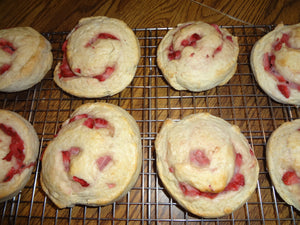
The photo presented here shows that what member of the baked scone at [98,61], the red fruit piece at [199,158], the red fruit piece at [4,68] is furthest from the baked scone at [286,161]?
the red fruit piece at [4,68]

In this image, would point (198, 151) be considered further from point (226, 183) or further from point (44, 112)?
point (44, 112)

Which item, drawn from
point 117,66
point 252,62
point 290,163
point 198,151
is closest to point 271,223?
point 290,163

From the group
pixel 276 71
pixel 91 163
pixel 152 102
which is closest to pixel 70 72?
pixel 152 102

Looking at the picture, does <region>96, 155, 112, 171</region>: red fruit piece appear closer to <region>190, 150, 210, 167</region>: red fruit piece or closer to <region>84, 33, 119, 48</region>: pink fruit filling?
<region>190, 150, 210, 167</region>: red fruit piece

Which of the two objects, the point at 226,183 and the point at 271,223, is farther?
the point at 271,223

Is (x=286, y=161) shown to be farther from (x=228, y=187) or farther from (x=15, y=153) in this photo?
(x=15, y=153)

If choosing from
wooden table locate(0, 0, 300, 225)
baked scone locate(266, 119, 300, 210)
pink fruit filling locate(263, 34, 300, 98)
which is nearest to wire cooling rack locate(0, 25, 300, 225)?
wooden table locate(0, 0, 300, 225)
